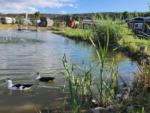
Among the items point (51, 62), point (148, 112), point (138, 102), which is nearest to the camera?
point (148, 112)

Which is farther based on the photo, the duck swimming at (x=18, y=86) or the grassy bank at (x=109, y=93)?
the duck swimming at (x=18, y=86)

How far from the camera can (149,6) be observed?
10680mm

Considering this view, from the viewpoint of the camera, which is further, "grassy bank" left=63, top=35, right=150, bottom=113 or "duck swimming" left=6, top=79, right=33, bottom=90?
"duck swimming" left=6, top=79, right=33, bottom=90

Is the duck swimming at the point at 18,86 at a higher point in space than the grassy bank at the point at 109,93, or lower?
lower

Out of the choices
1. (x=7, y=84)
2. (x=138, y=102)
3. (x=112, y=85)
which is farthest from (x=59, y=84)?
(x=138, y=102)

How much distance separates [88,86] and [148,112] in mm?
1685

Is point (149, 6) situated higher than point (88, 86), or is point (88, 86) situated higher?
point (149, 6)

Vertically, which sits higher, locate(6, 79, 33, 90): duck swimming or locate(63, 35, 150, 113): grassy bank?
locate(63, 35, 150, 113): grassy bank

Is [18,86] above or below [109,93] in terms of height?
below

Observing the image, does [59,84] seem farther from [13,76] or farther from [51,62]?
[51,62]

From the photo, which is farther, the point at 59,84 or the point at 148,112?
the point at 59,84

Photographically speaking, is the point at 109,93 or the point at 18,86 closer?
the point at 109,93

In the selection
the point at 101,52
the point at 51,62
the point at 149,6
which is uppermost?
the point at 149,6

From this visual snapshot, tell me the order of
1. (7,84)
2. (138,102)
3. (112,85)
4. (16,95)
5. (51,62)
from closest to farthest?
(138,102), (112,85), (16,95), (7,84), (51,62)
